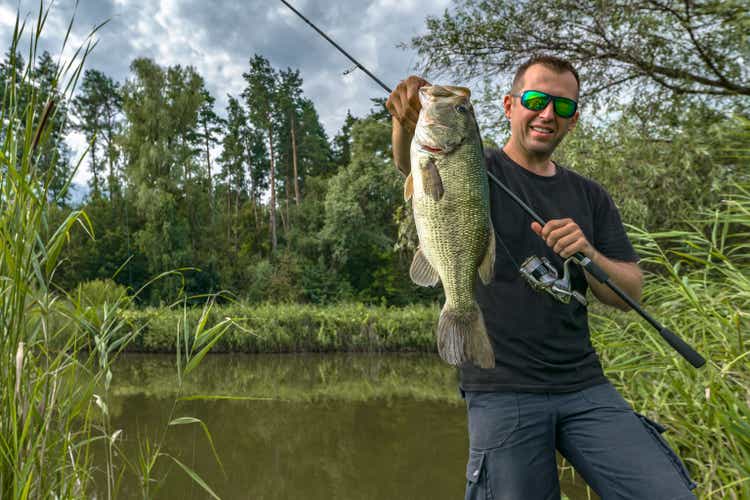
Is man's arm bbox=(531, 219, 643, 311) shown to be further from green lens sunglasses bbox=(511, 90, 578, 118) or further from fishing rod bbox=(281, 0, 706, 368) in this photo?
green lens sunglasses bbox=(511, 90, 578, 118)

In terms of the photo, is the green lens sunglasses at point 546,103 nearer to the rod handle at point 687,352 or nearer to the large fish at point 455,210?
the large fish at point 455,210

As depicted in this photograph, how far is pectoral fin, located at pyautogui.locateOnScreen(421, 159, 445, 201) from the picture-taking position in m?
1.57

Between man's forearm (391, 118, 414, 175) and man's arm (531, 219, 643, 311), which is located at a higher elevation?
man's forearm (391, 118, 414, 175)

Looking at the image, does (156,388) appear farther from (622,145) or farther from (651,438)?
(651,438)

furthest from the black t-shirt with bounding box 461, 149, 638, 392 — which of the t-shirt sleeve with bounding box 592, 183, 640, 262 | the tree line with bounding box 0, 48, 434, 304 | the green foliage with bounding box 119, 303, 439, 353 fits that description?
the tree line with bounding box 0, 48, 434, 304

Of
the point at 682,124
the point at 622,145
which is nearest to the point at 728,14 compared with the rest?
the point at 682,124

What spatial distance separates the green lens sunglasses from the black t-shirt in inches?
8.0

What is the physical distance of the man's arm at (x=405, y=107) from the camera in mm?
1708

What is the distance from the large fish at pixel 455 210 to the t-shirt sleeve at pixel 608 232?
603 mm

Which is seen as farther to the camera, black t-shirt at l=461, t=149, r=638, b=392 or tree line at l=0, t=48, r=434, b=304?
tree line at l=0, t=48, r=434, b=304

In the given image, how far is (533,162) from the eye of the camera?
1.94 meters

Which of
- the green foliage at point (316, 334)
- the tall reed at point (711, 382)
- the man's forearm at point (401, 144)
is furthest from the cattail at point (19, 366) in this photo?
the green foliage at point (316, 334)

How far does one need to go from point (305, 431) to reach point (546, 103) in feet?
20.5

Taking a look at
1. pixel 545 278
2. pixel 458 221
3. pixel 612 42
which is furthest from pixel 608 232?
pixel 612 42
